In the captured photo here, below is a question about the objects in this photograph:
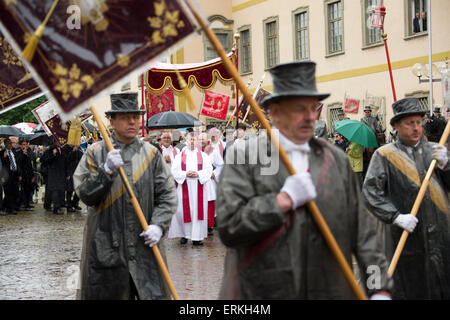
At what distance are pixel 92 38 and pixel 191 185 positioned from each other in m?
8.89

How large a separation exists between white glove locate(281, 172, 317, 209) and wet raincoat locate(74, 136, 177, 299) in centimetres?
217

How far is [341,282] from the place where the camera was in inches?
139

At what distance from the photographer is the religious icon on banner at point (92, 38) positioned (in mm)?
3695

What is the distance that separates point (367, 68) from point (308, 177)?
72.3 ft

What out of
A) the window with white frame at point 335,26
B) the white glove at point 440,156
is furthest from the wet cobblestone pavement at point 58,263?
the window with white frame at point 335,26

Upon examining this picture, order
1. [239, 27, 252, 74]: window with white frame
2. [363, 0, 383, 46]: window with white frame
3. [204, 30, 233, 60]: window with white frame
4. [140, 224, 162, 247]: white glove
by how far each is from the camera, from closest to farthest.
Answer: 1. [140, 224, 162, 247]: white glove
2. [363, 0, 383, 46]: window with white frame
3. [239, 27, 252, 74]: window with white frame
4. [204, 30, 233, 60]: window with white frame

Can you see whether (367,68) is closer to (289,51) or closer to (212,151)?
(289,51)

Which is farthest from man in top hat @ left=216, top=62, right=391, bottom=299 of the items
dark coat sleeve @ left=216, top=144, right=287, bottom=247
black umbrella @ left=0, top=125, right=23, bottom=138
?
black umbrella @ left=0, top=125, right=23, bottom=138

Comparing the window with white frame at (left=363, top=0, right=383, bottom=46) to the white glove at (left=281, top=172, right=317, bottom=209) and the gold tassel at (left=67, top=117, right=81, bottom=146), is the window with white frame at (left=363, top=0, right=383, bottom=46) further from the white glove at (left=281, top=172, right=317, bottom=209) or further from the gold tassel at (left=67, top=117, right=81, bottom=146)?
the white glove at (left=281, top=172, right=317, bottom=209)

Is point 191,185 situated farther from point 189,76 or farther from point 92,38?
point 92,38

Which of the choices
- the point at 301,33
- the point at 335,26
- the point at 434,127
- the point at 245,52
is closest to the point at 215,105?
the point at 434,127

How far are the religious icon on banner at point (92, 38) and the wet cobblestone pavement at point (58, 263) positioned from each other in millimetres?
3951

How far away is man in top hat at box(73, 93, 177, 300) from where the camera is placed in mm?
5285

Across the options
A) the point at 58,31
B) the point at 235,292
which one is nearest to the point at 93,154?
the point at 58,31
